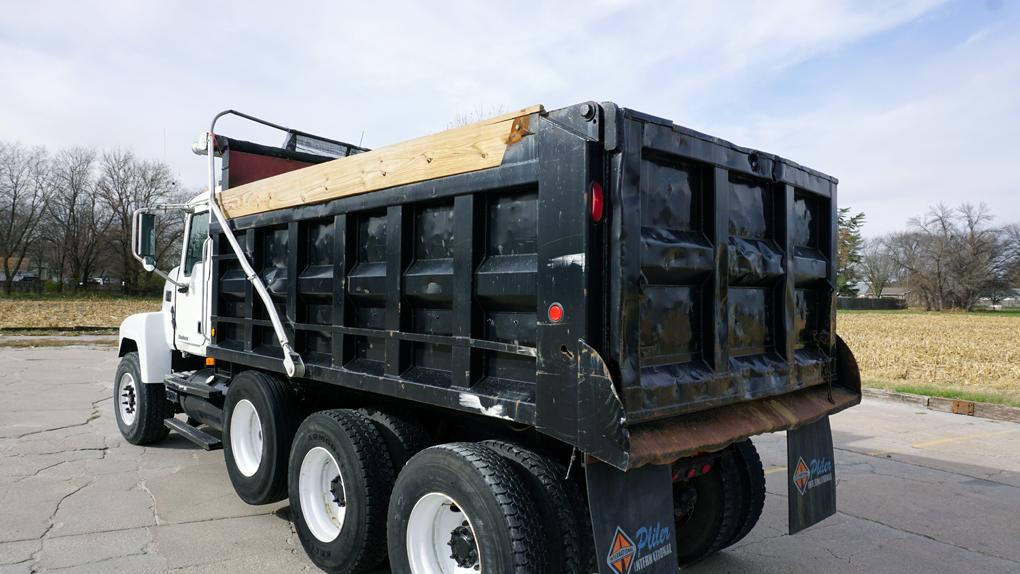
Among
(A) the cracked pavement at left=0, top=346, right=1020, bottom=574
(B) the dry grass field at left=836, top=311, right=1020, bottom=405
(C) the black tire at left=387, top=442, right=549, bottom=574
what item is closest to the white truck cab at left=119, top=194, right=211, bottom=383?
(A) the cracked pavement at left=0, top=346, right=1020, bottom=574

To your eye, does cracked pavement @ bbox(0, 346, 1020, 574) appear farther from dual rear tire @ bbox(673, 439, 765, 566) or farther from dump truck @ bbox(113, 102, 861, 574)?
dump truck @ bbox(113, 102, 861, 574)

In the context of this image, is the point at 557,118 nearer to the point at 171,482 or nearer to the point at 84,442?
the point at 171,482

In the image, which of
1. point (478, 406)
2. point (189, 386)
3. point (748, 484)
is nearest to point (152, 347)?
point (189, 386)

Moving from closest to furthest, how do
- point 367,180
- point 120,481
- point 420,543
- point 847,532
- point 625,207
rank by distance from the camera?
point 625,207, point 420,543, point 367,180, point 847,532, point 120,481

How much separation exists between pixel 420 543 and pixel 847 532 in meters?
3.36

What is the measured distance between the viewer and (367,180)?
3.59m

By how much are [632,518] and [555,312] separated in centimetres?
93

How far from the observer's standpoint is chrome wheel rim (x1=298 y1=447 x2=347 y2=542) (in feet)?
12.4

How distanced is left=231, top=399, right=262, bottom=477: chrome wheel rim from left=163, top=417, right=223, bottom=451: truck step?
0.45 m

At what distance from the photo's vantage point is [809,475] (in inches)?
149

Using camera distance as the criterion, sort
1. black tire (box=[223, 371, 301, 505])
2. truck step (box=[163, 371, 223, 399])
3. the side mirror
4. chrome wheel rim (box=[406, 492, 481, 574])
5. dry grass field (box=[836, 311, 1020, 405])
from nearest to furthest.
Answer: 1. chrome wheel rim (box=[406, 492, 481, 574])
2. black tire (box=[223, 371, 301, 505])
3. truck step (box=[163, 371, 223, 399])
4. the side mirror
5. dry grass field (box=[836, 311, 1020, 405])

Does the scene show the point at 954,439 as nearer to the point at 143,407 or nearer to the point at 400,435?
the point at 400,435

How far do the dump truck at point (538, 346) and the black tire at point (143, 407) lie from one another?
7.63 ft

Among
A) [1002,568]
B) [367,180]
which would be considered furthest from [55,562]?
[1002,568]
